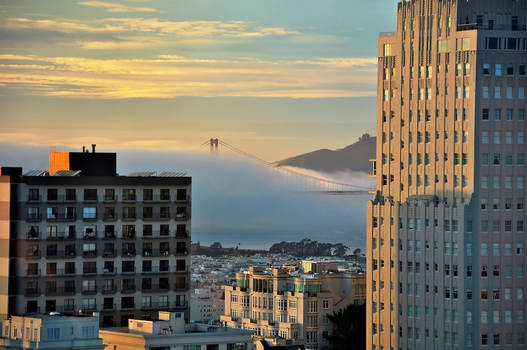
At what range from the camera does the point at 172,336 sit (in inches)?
3231

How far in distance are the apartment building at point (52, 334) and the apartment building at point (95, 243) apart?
11.7 metres

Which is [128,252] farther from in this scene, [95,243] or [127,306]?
[127,306]

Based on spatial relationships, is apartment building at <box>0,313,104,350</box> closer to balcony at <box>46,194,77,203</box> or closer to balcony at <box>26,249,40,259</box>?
balcony at <box>26,249,40,259</box>

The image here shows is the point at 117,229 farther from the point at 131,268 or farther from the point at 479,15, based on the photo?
the point at 479,15

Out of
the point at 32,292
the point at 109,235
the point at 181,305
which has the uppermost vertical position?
the point at 109,235

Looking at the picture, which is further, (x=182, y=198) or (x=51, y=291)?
→ (x=182, y=198)

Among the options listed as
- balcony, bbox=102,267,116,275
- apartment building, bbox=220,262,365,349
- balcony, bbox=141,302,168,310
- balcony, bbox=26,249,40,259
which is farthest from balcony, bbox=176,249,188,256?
apartment building, bbox=220,262,365,349

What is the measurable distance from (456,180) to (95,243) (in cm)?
2793

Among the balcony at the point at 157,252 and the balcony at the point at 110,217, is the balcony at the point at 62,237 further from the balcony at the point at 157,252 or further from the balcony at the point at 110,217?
the balcony at the point at 157,252

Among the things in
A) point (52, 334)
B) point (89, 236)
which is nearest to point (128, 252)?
point (89, 236)

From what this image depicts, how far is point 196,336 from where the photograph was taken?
271 ft

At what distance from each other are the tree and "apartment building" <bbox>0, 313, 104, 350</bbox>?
71514 millimetres

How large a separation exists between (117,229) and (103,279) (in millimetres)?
3352

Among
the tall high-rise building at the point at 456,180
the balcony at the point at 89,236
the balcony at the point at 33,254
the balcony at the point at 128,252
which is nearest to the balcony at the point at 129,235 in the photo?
the balcony at the point at 128,252
